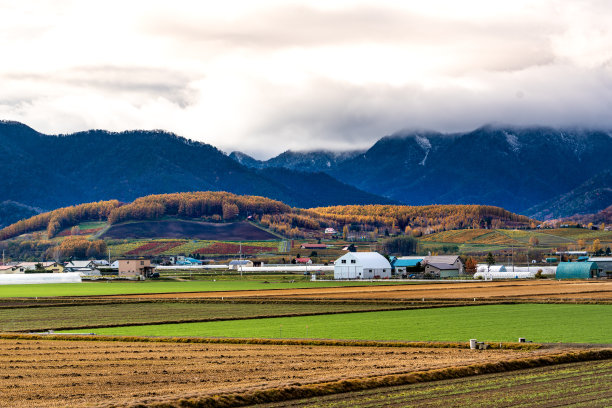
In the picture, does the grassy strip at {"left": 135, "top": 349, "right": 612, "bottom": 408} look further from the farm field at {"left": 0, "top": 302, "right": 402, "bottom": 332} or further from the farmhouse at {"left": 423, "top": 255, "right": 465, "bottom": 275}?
the farmhouse at {"left": 423, "top": 255, "right": 465, "bottom": 275}

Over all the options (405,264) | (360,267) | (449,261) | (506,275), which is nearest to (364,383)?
(506,275)

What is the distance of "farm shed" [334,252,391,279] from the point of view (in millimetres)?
137875

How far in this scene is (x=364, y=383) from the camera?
26125 millimetres

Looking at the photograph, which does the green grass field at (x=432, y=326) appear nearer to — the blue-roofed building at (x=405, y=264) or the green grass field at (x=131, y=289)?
the green grass field at (x=131, y=289)

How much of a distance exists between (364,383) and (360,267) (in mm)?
112820

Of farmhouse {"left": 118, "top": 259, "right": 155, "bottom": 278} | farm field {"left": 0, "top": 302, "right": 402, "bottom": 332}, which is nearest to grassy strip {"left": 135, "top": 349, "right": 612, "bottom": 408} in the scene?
farm field {"left": 0, "top": 302, "right": 402, "bottom": 332}

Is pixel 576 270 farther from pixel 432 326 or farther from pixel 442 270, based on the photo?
pixel 432 326

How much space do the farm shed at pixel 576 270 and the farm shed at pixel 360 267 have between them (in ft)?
91.7

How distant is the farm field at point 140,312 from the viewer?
171ft

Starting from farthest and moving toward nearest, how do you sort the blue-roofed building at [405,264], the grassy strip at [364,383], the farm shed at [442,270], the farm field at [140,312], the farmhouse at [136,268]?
the farmhouse at [136,268] → the blue-roofed building at [405,264] → the farm shed at [442,270] → the farm field at [140,312] → the grassy strip at [364,383]

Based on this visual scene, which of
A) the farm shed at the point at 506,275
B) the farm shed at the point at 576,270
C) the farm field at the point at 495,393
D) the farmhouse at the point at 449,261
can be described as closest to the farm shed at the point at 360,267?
the farmhouse at the point at 449,261

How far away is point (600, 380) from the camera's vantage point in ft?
87.9

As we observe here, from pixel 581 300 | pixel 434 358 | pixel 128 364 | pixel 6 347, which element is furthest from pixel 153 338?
pixel 581 300

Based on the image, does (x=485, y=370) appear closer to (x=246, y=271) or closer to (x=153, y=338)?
(x=153, y=338)
